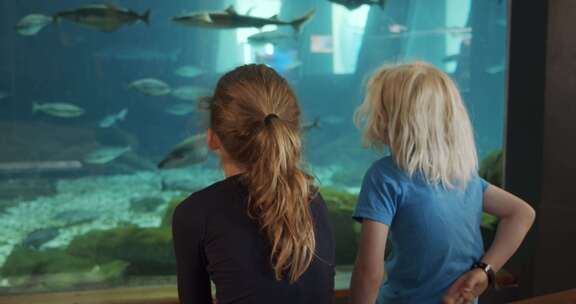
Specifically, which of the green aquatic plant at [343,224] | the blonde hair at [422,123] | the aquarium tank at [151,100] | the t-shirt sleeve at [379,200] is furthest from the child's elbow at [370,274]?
the green aquatic plant at [343,224]

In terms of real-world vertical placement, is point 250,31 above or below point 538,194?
above

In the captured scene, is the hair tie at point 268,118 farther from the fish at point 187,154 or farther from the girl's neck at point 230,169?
the fish at point 187,154

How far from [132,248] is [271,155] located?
2.26m

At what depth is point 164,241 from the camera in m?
3.34

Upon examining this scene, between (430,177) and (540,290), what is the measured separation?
1983 mm

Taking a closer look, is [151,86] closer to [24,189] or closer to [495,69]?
[24,189]

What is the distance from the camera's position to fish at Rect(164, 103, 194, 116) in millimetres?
3562

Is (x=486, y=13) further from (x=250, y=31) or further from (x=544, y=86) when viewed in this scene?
(x=250, y=31)

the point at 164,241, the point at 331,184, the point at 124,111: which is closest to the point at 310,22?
the point at 331,184

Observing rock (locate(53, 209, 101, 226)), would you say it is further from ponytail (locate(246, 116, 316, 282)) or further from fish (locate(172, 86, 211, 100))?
ponytail (locate(246, 116, 316, 282))

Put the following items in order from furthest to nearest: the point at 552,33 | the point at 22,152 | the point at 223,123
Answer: the point at 22,152 → the point at 552,33 → the point at 223,123

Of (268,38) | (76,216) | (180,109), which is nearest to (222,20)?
(268,38)

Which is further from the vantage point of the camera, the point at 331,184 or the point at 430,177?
the point at 331,184

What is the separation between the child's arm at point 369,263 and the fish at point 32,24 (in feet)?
8.36
